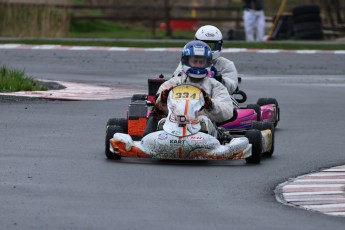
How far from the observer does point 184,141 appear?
1173cm

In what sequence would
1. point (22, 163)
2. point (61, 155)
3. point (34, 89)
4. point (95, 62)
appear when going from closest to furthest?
1. point (22, 163)
2. point (61, 155)
3. point (34, 89)
4. point (95, 62)

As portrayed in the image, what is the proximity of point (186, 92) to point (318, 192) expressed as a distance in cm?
222

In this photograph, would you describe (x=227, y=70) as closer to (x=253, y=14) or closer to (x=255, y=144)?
(x=255, y=144)

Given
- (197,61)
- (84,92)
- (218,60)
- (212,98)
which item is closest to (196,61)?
(197,61)

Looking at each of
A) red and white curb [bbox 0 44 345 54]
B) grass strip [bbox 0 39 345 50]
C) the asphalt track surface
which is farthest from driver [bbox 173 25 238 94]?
grass strip [bbox 0 39 345 50]

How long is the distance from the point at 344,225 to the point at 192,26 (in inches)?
1385

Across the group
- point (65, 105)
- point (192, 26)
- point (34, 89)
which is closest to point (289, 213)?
point (65, 105)

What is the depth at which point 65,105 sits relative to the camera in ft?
60.0

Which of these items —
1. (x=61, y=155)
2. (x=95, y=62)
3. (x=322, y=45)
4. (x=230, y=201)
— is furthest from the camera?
(x=322, y=45)

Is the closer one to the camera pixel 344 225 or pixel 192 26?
pixel 344 225

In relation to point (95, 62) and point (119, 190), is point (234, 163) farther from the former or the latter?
point (95, 62)

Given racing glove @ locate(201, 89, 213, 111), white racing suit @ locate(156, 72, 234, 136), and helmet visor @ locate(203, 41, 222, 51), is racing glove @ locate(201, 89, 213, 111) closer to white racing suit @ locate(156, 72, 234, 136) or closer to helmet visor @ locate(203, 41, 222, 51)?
white racing suit @ locate(156, 72, 234, 136)

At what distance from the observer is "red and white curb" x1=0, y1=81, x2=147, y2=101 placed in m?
19.1

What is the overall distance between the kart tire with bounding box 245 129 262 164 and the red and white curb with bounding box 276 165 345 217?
68 centimetres
